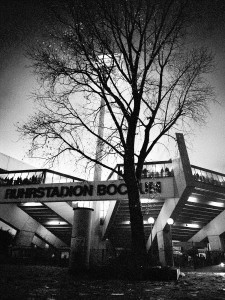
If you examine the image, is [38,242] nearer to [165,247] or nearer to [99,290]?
[165,247]

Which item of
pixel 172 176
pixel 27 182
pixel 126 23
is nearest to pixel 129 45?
pixel 126 23

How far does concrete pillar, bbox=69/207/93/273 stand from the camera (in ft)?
41.9

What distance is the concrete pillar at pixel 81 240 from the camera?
12.8 m

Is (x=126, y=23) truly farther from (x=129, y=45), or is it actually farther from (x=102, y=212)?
(x=102, y=212)

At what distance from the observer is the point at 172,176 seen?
16.1 metres

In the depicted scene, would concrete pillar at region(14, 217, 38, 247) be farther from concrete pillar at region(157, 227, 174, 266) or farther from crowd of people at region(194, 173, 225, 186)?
crowd of people at region(194, 173, 225, 186)

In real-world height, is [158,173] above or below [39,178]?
Answer: below

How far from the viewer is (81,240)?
44.5 ft

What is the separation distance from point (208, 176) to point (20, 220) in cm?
1795

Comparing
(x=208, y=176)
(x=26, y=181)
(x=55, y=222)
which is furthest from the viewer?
(x=55, y=222)

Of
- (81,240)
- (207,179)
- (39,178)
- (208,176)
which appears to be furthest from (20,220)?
(208,176)

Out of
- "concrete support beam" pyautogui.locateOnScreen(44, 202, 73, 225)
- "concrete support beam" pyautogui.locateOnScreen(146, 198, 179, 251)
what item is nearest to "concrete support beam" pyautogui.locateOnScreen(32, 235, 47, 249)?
"concrete support beam" pyautogui.locateOnScreen(44, 202, 73, 225)

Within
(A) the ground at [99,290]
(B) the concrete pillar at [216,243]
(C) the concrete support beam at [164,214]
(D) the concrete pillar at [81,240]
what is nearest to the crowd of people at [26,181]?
(D) the concrete pillar at [81,240]

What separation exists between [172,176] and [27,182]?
40.5ft
